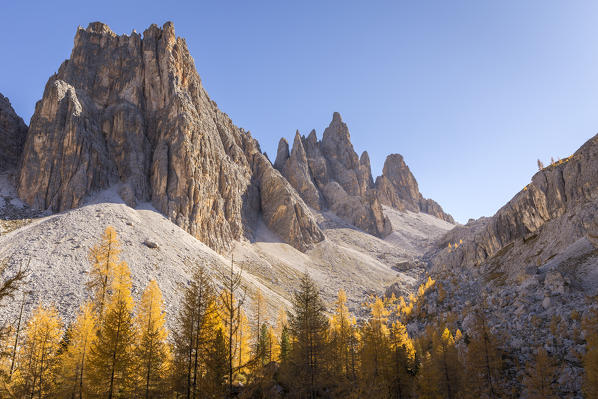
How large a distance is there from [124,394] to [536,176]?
189 feet

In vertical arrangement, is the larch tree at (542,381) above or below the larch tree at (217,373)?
below

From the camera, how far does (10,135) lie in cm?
8819

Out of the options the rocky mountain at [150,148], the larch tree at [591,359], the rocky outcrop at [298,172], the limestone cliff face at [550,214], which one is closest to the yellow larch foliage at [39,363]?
the larch tree at [591,359]

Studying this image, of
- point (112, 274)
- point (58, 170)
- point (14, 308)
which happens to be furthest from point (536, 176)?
point (58, 170)

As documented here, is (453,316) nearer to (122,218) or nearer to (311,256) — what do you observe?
(122,218)

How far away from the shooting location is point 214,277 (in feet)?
214

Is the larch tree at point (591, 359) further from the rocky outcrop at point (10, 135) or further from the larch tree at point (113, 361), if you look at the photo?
the rocky outcrop at point (10, 135)

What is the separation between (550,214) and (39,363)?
59.4 m

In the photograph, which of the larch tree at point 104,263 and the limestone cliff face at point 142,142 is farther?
the limestone cliff face at point 142,142

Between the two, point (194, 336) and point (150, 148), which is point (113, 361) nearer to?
point (194, 336)

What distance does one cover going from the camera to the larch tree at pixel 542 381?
64.8 ft

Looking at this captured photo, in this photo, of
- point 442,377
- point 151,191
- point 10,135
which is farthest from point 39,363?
point 10,135

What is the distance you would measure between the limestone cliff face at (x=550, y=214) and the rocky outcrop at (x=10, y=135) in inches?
4463

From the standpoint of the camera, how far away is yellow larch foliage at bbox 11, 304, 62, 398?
2134 cm
